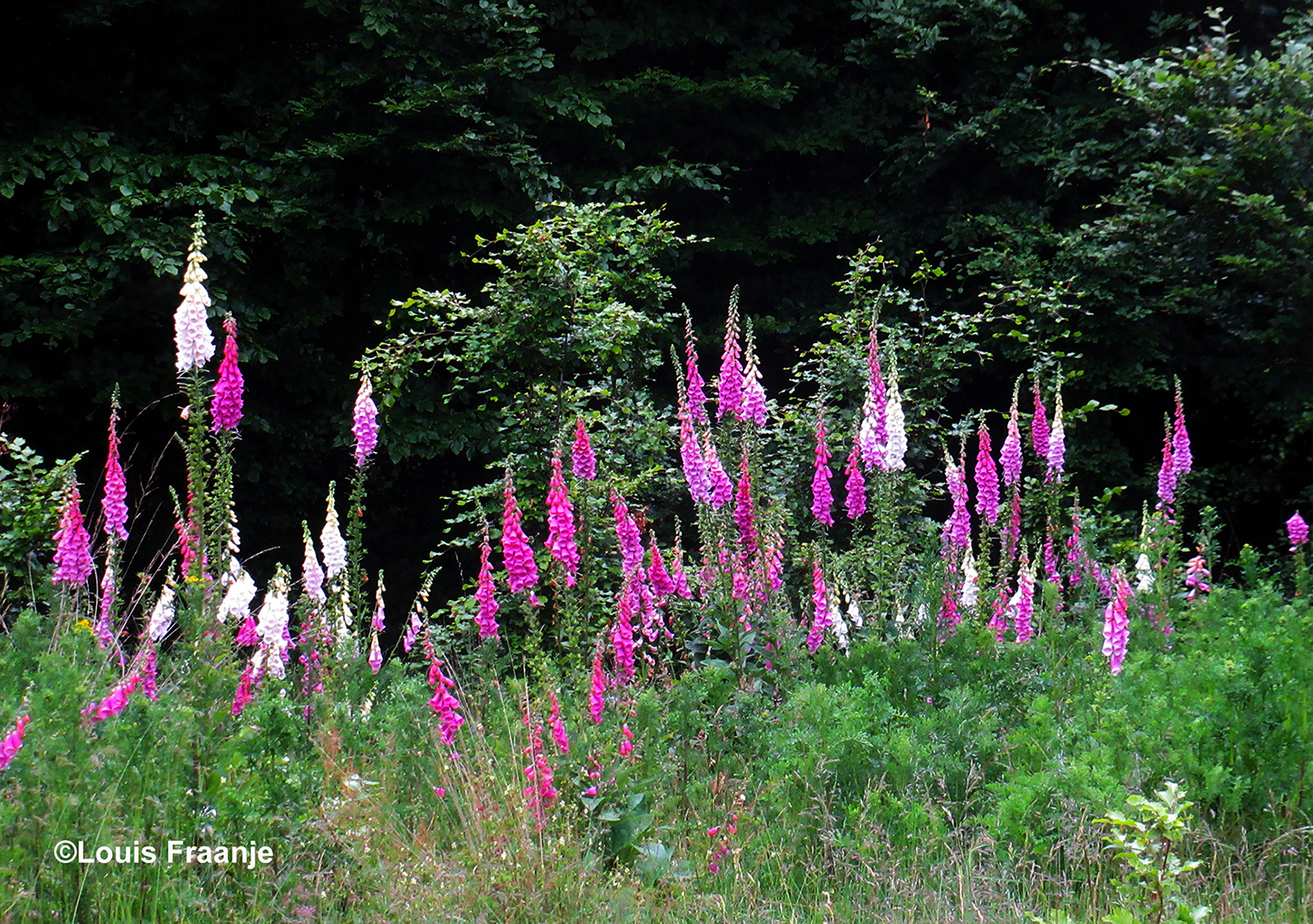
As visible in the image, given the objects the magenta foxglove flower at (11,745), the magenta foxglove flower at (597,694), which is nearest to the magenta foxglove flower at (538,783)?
the magenta foxglove flower at (597,694)

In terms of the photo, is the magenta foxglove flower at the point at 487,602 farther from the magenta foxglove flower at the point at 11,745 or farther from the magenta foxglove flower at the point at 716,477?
the magenta foxglove flower at the point at 11,745

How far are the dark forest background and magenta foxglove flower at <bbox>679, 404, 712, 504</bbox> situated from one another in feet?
12.7

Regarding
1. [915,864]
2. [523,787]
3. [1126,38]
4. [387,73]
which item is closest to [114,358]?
[387,73]

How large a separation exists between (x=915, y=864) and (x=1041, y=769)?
656 mm

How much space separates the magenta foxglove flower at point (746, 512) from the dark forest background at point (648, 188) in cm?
403

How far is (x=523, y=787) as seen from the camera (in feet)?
10.0

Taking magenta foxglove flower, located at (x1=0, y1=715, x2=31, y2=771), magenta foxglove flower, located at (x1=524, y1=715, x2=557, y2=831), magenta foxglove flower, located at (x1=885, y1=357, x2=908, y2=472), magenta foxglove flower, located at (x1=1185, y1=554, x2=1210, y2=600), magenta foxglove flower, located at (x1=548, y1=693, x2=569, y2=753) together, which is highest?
magenta foxglove flower, located at (x1=885, y1=357, x2=908, y2=472)

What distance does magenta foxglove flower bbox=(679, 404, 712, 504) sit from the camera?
4.32 meters

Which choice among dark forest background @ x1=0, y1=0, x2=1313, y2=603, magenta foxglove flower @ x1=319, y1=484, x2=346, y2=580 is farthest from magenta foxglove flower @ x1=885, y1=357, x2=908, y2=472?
dark forest background @ x1=0, y1=0, x2=1313, y2=603

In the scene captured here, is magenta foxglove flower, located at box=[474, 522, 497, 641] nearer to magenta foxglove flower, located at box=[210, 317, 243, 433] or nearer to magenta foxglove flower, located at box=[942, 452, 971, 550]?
magenta foxglove flower, located at box=[210, 317, 243, 433]

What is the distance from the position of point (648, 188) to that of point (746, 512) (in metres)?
6.61

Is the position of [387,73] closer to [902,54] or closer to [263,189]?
[263,189]

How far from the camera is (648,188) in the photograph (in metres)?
10.3

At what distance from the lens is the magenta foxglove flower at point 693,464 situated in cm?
432
